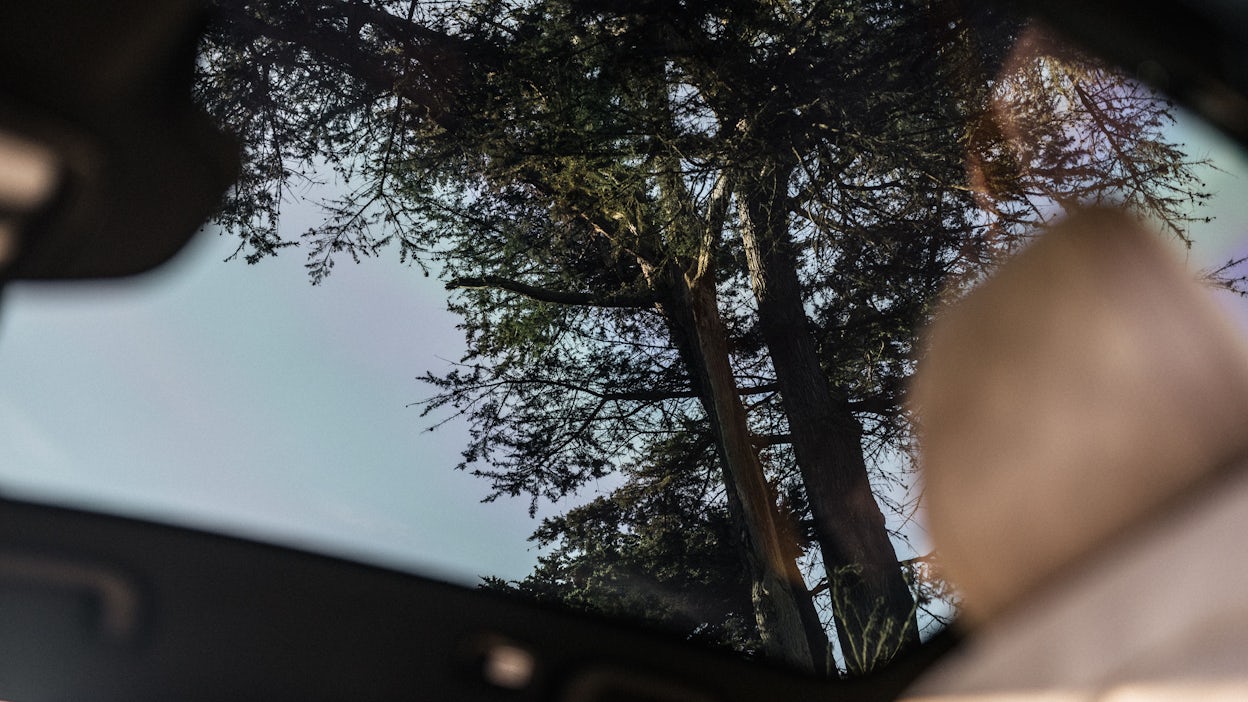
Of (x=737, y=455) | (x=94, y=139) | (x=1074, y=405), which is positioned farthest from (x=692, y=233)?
(x=94, y=139)

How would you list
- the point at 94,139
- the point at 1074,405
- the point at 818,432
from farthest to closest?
1. the point at 818,432
2. the point at 1074,405
3. the point at 94,139

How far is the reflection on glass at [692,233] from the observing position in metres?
2.50

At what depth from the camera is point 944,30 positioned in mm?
2559

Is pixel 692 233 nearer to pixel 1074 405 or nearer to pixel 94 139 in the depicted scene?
pixel 1074 405

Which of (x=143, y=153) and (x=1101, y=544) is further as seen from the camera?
(x=143, y=153)

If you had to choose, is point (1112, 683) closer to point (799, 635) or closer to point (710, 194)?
point (799, 635)

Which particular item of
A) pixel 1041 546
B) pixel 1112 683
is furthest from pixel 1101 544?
pixel 1112 683

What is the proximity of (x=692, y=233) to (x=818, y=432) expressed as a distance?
0.88 m

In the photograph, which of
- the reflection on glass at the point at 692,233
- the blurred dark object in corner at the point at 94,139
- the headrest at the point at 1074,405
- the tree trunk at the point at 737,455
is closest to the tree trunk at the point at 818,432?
the reflection on glass at the point at 692,233

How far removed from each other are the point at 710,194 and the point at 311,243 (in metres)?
1.41

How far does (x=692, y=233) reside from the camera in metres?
2.85

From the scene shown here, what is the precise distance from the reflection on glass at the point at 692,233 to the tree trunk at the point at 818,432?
0.03 feet

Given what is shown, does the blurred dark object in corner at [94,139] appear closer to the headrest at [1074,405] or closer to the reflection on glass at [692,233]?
the reflection on glass at [692,233]

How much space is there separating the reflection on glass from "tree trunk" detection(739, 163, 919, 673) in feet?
0.03
